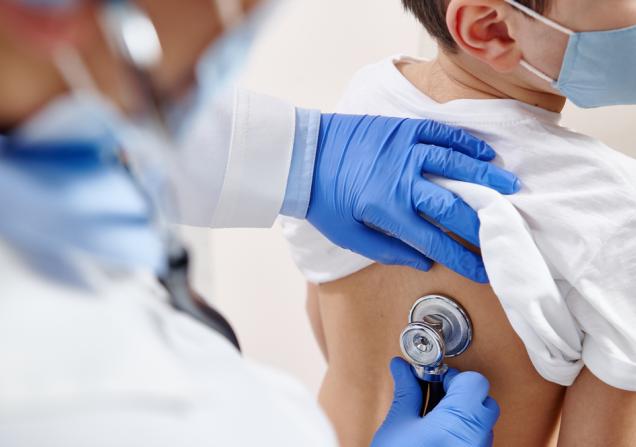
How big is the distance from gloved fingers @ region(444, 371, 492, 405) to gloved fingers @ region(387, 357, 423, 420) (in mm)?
80

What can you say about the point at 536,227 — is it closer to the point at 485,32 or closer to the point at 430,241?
the point at 430,241

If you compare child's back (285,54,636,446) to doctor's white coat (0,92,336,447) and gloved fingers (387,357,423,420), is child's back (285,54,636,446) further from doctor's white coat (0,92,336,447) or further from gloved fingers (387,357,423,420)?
doctor's white coat (0,92,336,447)

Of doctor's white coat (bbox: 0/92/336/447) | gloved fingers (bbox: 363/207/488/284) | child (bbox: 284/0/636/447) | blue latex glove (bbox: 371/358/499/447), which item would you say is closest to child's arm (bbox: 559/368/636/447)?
child (bbox: 284/0/636/447)

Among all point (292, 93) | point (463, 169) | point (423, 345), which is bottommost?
point (423, 345)

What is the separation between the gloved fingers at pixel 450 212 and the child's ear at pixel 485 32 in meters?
0.22

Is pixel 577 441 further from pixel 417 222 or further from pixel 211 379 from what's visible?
pixel 211 379

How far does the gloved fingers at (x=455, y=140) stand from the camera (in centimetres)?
105

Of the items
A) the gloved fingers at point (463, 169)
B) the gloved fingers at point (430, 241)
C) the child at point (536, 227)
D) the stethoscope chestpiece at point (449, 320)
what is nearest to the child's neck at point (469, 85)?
the child at point (536, 227)

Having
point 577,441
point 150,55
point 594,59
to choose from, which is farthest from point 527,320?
point 150,55

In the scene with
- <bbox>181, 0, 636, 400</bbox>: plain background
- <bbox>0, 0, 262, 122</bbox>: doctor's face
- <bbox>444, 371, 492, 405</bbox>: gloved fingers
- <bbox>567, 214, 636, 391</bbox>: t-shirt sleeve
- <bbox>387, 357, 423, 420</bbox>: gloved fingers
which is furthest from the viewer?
<bbox>181, 0, 636, 400</bbox>: plain background

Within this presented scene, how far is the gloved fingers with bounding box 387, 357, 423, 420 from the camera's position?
112 cm

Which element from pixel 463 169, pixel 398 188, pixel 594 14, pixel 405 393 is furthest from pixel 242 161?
pixel 594 14

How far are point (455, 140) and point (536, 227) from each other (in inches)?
8.0

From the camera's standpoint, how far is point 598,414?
3.29 ft
